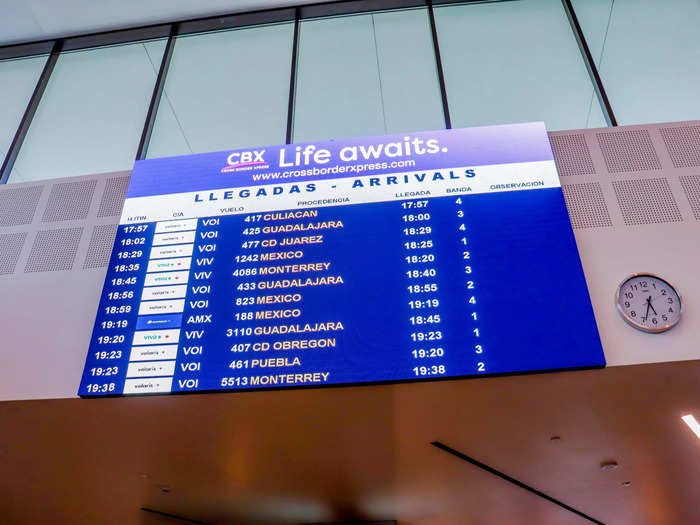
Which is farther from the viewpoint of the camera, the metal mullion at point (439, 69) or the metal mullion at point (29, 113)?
the metal mullion at point (29, 113)

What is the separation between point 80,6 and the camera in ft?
17.1

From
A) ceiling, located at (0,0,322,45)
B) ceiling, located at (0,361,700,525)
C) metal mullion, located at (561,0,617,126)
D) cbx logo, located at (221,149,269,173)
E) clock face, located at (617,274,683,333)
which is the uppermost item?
ceiling, located at (0,0,322,45)

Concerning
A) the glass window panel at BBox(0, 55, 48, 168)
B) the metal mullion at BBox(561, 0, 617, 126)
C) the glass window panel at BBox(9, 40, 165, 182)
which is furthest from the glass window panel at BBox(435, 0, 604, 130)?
the glass window panel at BBox(0, 55, 48, 168)

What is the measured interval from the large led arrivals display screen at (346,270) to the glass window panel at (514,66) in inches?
34.3

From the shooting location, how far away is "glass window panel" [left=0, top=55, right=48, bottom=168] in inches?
186

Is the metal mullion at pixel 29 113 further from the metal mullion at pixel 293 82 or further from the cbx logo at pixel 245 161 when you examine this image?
the metal mullion at pixel 293 82

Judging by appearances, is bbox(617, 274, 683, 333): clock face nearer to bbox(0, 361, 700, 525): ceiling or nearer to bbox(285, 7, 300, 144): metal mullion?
bbox(0, 361, 700, 525): ceiling

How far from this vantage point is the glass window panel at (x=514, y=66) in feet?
13.9

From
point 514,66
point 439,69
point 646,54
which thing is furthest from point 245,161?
point 646,54

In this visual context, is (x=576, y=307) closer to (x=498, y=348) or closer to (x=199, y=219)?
(x=498, y=348)

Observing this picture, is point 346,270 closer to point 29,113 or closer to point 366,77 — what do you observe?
point 366,77

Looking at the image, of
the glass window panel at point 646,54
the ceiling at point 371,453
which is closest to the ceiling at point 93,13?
the glass window panel at point 646,54

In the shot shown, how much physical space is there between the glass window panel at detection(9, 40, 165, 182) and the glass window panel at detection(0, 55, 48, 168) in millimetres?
166

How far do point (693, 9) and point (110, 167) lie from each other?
5.16 meters
